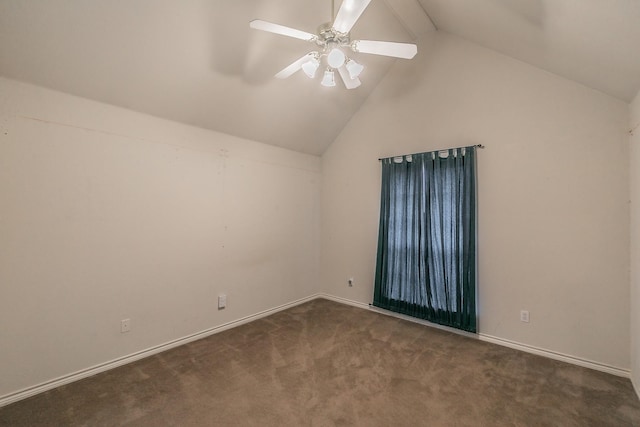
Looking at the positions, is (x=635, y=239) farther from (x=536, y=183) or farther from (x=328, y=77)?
(x=328, y=77)

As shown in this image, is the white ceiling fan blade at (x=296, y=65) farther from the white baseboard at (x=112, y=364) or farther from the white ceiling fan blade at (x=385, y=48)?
the white baseboard at (x=112, y=364)

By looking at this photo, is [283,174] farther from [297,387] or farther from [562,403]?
[562,403]

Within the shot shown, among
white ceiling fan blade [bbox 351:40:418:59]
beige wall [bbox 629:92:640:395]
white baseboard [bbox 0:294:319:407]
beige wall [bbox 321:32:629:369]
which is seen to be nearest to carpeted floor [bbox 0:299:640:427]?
white baseboard [bbox 0:294:319:407]

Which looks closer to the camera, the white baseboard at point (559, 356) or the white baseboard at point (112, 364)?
the white baseboard at point (112, 364)

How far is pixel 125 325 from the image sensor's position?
2.31m

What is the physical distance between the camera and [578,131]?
2.32 metres

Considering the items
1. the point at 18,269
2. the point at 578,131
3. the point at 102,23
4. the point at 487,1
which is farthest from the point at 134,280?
the point at 578,131

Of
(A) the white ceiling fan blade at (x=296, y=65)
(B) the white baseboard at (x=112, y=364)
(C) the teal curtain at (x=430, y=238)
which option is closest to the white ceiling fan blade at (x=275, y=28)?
(A) the white ceiling fan blade at (x=296, y=65)

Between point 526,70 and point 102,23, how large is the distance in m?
3.54

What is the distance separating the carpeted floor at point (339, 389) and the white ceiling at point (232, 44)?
88.8 inches

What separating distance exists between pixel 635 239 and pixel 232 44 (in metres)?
3.58

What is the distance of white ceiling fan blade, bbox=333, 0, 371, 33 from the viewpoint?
142 centimetres

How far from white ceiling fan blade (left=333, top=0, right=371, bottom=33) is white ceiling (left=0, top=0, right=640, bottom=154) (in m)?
0.92

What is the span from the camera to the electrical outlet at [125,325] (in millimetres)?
2295
